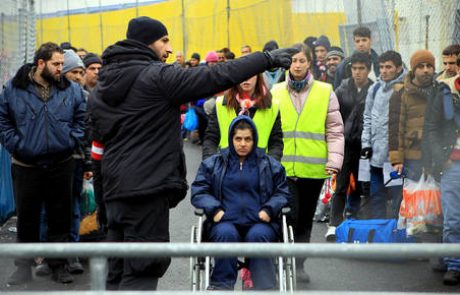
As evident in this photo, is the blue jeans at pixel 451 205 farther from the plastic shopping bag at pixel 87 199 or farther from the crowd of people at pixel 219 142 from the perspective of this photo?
the plastic shopping bag at pixel 87 199

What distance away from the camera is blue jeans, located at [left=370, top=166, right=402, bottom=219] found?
9344 mm

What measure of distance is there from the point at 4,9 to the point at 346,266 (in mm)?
5997

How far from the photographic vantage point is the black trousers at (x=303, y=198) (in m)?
7.67

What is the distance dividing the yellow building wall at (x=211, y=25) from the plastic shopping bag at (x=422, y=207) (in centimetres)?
501

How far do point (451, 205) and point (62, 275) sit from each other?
338cm

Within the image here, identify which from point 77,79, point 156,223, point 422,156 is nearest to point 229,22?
point 77,79

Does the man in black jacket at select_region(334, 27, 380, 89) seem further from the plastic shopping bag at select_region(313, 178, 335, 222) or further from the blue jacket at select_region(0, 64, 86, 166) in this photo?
the blue jacket at select_region(0, 64, 86, 166)

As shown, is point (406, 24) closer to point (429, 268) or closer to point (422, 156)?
point (422, 156)

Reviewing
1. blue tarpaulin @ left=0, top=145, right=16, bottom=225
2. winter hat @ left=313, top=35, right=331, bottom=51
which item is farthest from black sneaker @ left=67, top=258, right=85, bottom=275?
winter hat @ left=313, top=35, right=331, bottom=51

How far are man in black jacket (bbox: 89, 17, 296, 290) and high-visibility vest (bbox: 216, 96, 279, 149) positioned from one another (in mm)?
1564

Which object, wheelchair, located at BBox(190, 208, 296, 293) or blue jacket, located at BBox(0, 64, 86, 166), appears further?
blue jacket, located at BBox(0, 64, 86, 166)

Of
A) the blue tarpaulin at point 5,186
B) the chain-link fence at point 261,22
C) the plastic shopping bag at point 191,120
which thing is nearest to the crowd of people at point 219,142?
the chain-link fence at point 261,22

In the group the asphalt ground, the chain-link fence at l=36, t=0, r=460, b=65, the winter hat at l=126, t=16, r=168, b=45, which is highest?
the chain-link fence at l=36, t=0, r=460, b=65

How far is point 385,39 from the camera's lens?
11.2 m
